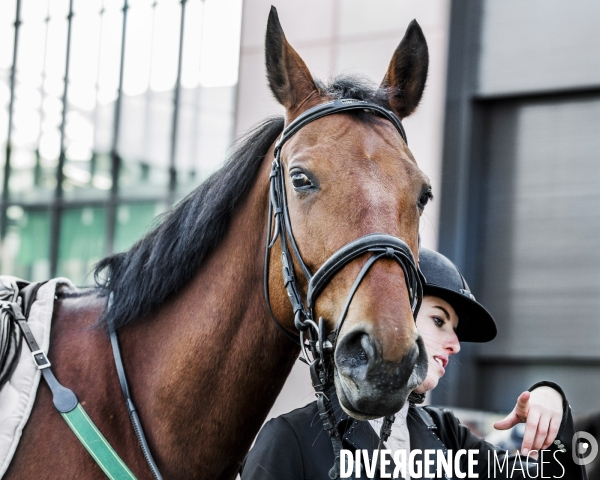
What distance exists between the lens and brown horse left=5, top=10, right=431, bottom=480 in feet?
7.31

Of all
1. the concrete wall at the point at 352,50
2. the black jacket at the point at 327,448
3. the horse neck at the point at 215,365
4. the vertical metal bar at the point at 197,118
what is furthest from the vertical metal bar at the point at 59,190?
the black jacket at the point at 327,448

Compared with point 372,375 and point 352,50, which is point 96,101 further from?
point 372,375

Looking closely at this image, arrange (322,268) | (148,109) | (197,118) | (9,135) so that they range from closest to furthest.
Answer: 1. (322,268)
2. (197,118)
3. (148,109)
4. (9,135)

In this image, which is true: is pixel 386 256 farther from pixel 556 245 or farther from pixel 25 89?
pixel 25 89

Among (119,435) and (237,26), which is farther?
(237,26)

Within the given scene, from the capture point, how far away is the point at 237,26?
923 centimetres

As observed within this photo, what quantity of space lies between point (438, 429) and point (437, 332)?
350mm

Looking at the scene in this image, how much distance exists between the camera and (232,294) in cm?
252

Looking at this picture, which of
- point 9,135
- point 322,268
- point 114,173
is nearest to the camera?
point 322,268

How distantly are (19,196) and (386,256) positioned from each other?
10.7 meters

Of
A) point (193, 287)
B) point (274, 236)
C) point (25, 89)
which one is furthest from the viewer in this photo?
point (25, 89)

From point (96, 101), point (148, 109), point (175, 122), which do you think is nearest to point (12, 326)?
point (175, 122)

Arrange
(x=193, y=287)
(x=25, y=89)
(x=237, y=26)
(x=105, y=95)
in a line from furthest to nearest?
A: (x=25, y=89)
(x=105, y=95)
(x=237, y=26)
(x=193, y=287)

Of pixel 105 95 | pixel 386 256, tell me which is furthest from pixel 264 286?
pixel 105 95
